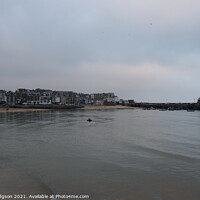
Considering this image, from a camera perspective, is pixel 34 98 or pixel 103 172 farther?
pixel 34 98

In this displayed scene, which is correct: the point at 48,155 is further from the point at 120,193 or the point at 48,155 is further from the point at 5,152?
the point at 120,193

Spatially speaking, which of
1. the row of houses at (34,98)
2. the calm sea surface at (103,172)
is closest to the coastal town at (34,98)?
the row of houses at (34,98)

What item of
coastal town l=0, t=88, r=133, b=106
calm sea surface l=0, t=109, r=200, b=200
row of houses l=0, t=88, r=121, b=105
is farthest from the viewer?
row of houses l=0, t=88, r=121, b=105

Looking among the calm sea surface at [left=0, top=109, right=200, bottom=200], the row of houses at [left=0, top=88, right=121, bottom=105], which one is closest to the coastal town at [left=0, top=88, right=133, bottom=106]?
the row of houses at [left=0, top=88, right=121, bottom=105]

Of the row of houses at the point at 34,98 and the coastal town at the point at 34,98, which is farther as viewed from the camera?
the row of houses at the point at 34,98

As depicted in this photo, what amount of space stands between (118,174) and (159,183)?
6.06 ft

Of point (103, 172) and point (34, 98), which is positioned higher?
point (34, 98)

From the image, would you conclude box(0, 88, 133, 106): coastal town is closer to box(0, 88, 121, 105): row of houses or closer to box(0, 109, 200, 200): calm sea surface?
box(0, 88, 121, 105): row of houses

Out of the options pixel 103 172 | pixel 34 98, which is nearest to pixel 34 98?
pixel 34 98

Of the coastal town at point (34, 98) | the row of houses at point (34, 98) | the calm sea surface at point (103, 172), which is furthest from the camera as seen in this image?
the row of houses at point (34, 98)

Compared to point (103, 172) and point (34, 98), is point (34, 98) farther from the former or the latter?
point (103, 172)

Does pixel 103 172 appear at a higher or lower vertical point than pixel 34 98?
lower

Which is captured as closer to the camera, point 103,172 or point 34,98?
point 103,172

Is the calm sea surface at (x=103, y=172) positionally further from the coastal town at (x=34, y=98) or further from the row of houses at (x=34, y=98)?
the row of houses at (x=34, y=98)
